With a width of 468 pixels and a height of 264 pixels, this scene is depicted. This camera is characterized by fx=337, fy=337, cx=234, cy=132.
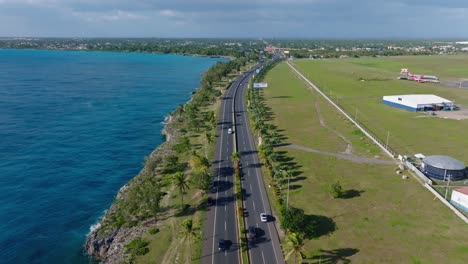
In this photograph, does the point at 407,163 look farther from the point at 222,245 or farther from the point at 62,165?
the point at 62,165

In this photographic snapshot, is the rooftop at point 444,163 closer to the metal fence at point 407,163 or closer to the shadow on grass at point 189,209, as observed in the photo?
the metal fence at point 407,163

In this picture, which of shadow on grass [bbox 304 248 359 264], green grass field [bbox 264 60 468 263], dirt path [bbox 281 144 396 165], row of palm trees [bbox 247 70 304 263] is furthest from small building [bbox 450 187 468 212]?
row of palm trees [bbox 247 70 304 263]

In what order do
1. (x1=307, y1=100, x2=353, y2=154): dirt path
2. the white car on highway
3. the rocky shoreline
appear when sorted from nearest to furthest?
the rocky shoreline → the white car on highway → (x1=307, y1=100, x2=353, y2=154): dirt path

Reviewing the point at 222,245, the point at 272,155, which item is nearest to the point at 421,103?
the point at 272,155

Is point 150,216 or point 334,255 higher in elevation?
point 334,255

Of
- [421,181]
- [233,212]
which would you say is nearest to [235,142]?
[233,212]

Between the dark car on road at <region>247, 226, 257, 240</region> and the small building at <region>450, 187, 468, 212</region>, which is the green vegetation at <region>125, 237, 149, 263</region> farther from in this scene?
the small building at <region>450, 187, 468, 212</region>

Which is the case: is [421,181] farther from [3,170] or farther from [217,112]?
[3,170]
